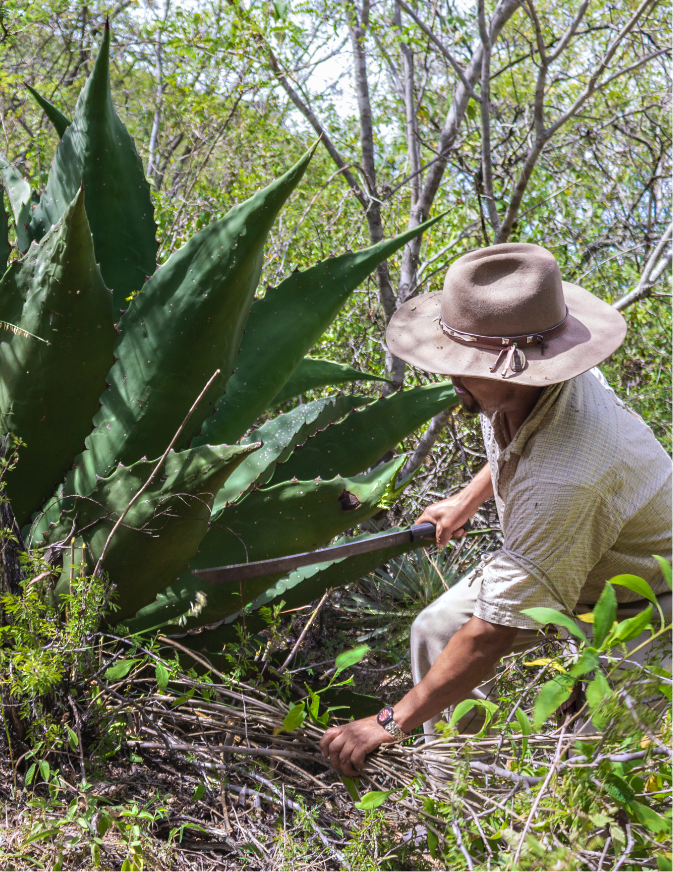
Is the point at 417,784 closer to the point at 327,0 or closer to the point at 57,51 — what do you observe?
the point at 327,0

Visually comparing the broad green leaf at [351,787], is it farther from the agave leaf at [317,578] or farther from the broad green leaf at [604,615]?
the broad green leaf at [604,615]

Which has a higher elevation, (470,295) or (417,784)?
(470,295)

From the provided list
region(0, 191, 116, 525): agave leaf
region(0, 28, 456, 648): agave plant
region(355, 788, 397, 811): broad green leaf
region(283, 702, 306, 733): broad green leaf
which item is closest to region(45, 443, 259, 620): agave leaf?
region(0, 28, 456, 648): agave plant

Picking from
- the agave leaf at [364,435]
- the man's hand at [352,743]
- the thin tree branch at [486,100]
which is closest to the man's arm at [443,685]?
the man's hand at [352,743]

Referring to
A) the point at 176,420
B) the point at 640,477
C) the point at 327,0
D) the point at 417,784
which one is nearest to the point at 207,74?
the point at 327,0

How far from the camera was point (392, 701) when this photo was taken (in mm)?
2363

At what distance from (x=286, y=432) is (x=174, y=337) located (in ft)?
1.69

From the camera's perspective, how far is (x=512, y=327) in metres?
1.60

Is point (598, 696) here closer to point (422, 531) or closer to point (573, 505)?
point (573, 505)

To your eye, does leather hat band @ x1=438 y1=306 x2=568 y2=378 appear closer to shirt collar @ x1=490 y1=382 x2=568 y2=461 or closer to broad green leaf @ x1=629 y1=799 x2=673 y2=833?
shirt collar @ x1=490 y1=382 x2=568 y2=461

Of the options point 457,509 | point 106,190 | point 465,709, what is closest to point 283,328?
point 106,190

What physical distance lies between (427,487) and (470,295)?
1.81m

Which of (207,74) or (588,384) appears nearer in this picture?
(588,384)

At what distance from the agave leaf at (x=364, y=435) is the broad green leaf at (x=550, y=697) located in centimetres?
120
